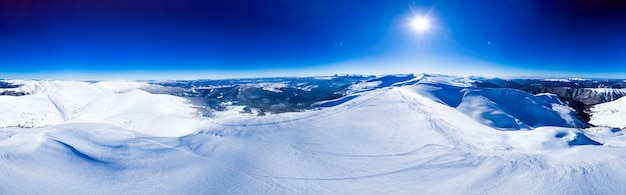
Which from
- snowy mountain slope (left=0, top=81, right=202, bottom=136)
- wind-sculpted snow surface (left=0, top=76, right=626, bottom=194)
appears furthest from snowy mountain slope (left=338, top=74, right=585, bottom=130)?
snowy mountain slope (left=0, top=81, right=202, bottom=136)

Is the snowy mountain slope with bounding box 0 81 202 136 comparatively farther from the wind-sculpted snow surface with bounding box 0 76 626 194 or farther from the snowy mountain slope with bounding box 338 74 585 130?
the snowy mountain slope with bounding box 338 74 585 130

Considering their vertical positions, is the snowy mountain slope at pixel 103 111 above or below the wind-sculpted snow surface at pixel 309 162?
below

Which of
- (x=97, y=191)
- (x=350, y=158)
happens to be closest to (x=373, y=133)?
(x=350, y=158)

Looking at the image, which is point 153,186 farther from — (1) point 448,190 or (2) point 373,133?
(2) point 373,133

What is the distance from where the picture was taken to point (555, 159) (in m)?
12.6

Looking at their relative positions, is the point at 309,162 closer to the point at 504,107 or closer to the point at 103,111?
the point at 504,107

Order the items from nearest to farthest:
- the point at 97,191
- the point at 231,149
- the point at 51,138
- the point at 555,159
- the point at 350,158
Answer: the point at 97,191
the point at 555,159
the point at 51,138
the point at 350,158
the point at 231,149

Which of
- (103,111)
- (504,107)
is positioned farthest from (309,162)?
(103,111)

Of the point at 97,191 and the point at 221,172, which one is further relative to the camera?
the point at 221,172

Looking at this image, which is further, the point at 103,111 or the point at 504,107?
the point at 103,111

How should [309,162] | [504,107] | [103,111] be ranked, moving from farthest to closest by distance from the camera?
[103,111], [504,107], [309,162]

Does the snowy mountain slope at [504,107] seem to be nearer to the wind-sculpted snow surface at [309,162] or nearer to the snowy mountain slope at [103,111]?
the wind-sculpted snow surface at [309,162]

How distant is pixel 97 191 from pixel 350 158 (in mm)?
11916

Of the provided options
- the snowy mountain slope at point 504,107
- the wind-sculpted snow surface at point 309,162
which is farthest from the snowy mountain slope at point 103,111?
the snowy mountain slope at point 504,107
